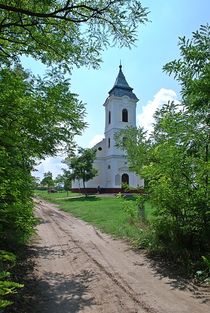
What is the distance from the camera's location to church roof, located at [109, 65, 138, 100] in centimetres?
6034

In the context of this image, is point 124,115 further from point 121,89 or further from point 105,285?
point 105,285

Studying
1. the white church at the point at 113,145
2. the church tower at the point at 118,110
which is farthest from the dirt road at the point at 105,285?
the church tower at the point at 118,110

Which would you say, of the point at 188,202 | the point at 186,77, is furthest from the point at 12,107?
the point at 188,202

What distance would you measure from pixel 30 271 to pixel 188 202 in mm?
4368

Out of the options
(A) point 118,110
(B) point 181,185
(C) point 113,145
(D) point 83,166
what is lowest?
(B) point 181,185

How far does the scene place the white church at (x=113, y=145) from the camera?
195 ft

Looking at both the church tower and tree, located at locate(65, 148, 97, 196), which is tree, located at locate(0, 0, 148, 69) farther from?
the church tower

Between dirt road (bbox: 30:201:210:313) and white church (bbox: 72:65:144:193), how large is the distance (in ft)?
153

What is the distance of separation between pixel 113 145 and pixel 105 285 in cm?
5119

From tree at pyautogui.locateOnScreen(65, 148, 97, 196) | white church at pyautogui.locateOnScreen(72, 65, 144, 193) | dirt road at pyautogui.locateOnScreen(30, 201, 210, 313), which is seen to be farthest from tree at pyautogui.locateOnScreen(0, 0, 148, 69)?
Result: white church at pyautogui.locateOnScreen(72, 65, 144, 193)

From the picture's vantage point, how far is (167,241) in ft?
35.2

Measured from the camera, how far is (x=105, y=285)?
7699 millimetres

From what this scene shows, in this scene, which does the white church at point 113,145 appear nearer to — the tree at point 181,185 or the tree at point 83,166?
the tree at point 83,166

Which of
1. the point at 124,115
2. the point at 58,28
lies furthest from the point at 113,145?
the point at 58,28
